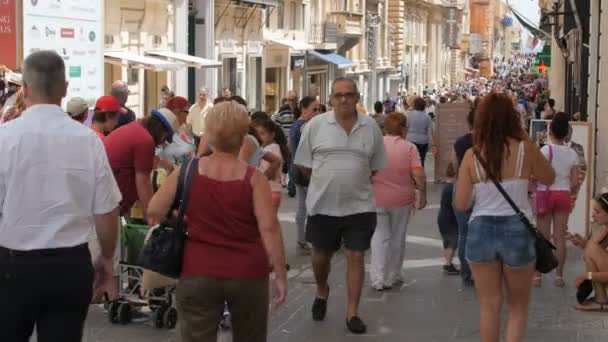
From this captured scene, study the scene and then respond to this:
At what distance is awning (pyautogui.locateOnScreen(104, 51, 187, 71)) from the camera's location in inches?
990

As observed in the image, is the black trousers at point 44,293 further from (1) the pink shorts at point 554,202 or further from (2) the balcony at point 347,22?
(2) the balcony at point 347,22

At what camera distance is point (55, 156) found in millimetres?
4984

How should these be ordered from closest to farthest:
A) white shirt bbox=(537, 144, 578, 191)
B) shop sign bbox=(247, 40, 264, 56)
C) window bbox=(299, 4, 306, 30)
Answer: white shirt bbox=(537, 144, 578, 191) < shop sign bbox=(247, 40, 264, 56) < window bbox=(299, 4, 306, 30)

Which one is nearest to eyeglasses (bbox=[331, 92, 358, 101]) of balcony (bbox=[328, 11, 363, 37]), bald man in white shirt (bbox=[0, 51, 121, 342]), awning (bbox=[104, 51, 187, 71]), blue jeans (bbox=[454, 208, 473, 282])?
blue jeans (bbox=[454, 208, 473, 282])

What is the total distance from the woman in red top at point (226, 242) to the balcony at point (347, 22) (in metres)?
44.0

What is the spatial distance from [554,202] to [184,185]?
556cm

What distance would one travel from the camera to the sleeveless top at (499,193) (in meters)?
6.92

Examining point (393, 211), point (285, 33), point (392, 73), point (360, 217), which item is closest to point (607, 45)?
point (393, 211)

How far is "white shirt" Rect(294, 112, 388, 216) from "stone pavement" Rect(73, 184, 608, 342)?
89 cm

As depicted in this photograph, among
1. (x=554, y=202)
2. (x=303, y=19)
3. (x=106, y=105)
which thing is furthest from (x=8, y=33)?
(x=303, y=19)

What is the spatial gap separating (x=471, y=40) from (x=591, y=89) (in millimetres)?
97883

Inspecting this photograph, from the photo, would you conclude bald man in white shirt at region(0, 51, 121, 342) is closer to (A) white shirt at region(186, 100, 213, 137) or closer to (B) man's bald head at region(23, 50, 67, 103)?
(B) man's bald head at region(23, 50, 67, 103)

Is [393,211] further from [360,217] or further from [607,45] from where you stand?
[607,45]

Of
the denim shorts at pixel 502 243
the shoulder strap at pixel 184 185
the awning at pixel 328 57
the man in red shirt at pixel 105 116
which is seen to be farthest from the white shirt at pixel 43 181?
the awning at pixel 328 57
